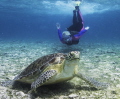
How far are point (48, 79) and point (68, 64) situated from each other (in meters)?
0.71

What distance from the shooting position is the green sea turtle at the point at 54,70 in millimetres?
4230

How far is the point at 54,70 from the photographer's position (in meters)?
4.45

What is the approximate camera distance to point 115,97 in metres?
4.45

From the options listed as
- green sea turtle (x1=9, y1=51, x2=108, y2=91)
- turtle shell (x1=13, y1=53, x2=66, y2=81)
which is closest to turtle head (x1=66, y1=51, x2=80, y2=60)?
green sea turtle (x1=9, y1=51, x2=108, y2=91)

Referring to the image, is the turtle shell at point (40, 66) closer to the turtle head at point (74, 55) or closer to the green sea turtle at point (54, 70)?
the green sea turtle at point (54, 70)

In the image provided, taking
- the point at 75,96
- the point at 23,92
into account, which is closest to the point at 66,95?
the point at 75,96

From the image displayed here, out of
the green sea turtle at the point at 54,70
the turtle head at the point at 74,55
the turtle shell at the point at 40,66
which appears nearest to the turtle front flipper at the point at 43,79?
the green sea turtle at the point at 54,70

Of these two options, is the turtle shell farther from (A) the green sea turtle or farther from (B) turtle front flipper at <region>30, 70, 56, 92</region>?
(B) turtle front flipper at <region>30, 70, 56, 92</region>

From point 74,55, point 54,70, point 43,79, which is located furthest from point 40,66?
point 74,55

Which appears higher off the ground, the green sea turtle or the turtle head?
the turtle head

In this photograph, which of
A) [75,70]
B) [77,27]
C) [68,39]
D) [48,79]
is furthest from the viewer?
[77,27]

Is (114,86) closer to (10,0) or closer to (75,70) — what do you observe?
(75,70)

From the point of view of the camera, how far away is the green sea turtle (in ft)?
13.9

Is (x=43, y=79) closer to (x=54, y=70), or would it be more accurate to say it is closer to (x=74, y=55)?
(x=54, y=70)
